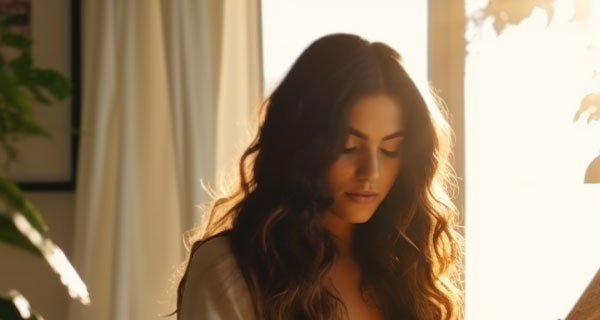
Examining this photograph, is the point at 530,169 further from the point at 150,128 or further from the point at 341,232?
the point at 150,128

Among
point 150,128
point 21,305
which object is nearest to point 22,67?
point 21,305

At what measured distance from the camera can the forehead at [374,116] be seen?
53.8 inches

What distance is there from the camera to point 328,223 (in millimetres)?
1536

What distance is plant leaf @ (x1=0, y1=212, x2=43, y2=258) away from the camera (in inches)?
20.3

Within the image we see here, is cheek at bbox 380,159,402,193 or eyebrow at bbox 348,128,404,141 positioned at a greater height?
eyebrow at bbox 348,128,404,141

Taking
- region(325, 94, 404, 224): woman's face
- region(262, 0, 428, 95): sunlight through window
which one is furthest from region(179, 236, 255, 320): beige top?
region(262, 0, 428, 95): sunlight through window

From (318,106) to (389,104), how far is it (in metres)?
0.12

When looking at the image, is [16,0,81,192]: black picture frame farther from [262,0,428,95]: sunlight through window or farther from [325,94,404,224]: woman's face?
[325,94,404,224]: woman's face

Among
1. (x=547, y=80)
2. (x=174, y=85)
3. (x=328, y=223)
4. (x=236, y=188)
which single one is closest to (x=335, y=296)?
(x=328, y=223)

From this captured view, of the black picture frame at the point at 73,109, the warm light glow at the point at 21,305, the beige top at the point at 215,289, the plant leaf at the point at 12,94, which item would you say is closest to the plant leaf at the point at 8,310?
the warm light glow at the point at 21,305

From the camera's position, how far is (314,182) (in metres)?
1.39

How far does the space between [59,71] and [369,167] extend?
4.06 feet

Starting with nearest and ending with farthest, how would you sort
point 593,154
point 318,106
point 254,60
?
point 318,106, point 593,154, point 254,60

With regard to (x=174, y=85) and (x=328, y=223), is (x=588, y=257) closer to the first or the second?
(x=328, y=223)
